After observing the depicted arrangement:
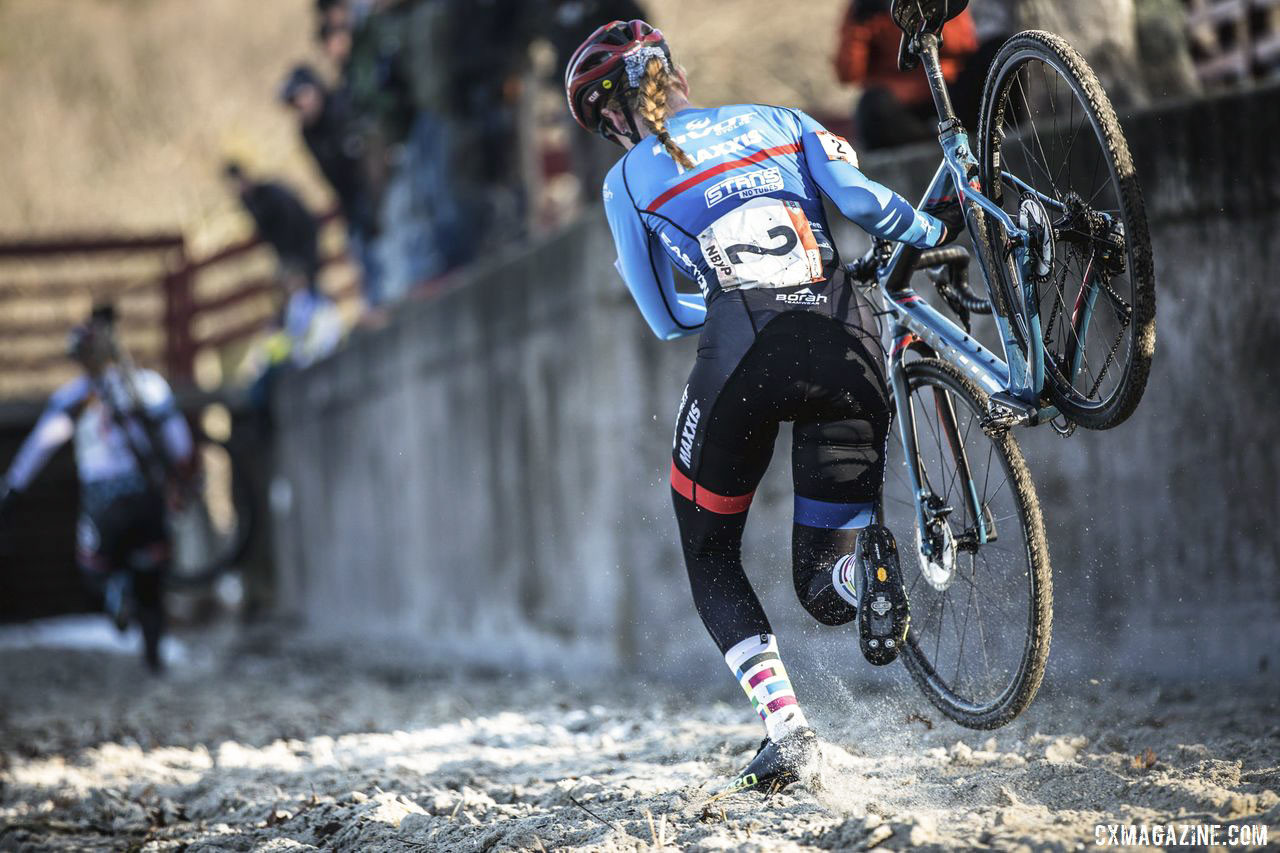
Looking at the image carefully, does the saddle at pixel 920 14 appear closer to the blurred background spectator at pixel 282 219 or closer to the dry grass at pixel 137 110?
the blurred background spectator at pixel 282 219

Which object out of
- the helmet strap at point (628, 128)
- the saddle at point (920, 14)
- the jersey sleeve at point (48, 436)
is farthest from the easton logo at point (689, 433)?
the jersey sleeve at point (48, 436)

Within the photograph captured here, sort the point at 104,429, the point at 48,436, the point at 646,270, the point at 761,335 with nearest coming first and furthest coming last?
the point at 761,335, the point at 646,270, the point at 48,436, the point at 104,429

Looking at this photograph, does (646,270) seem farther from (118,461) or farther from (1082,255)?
(118,461)

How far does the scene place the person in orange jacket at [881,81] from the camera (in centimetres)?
626

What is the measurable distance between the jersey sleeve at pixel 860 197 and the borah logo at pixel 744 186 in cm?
11

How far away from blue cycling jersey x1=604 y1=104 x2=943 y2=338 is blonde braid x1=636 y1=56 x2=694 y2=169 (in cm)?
4

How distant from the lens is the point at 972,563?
166 inches

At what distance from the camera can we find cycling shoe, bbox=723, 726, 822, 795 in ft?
12.7

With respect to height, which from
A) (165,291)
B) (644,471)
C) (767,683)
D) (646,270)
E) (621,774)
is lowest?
(621,774)

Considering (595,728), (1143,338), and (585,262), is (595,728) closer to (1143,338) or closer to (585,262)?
(585,262)

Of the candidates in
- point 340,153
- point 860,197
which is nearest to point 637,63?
point 860,197

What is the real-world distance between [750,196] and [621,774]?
181cm

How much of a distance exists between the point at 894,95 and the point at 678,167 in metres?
2.63

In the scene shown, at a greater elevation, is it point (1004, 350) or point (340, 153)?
point (340, 153)
